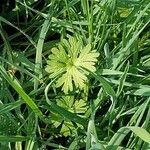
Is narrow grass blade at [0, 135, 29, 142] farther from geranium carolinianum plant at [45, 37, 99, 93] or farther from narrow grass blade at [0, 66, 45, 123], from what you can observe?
geranium carolinianum plant at [45, 37, 99, 93]

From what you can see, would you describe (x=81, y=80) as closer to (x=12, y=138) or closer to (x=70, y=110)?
(x=70, y=110)

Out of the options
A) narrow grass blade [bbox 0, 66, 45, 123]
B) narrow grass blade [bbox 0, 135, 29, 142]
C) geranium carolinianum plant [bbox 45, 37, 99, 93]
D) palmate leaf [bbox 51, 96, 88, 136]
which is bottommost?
narrow grass blade [bbox 0, 135, 29, 142]

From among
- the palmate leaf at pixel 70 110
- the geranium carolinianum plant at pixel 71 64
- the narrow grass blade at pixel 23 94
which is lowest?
the palmate leaf at pixel 70 110

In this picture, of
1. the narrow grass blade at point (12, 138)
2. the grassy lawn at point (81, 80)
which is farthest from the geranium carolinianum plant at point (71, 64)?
the narrow grass blade at point (12, 138)

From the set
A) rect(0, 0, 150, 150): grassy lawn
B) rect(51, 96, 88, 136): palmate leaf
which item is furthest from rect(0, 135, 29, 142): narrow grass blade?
rect(51, 96, 88, 136): palmate leaf

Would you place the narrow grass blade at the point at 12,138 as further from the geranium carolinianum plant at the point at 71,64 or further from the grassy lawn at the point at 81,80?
the geranium carolinianum plant at the point at 71,64

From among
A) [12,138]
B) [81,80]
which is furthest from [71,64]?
[12,138]

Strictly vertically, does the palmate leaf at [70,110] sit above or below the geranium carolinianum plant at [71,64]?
below
